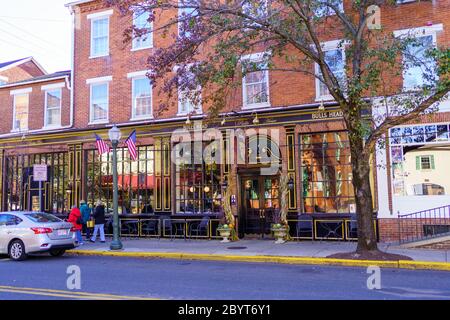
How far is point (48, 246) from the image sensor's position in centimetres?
1295

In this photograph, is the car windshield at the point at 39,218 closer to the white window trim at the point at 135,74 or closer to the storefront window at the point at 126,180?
the storefront window at the point at 126,180

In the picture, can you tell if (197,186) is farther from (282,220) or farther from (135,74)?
(135,74)

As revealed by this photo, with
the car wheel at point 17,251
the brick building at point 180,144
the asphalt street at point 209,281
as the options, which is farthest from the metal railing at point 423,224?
the car wheel at point 17,251

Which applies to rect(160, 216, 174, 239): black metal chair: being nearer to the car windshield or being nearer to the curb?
the curb

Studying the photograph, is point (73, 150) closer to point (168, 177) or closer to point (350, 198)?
point (168, 177)

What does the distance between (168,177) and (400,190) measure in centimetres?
894

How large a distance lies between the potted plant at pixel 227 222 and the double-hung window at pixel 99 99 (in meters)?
7.02

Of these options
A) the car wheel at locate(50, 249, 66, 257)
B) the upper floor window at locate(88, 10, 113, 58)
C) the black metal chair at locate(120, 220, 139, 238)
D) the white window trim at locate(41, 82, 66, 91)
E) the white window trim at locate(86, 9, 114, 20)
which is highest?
the white window trim at locate(86, 9, 114, 20)

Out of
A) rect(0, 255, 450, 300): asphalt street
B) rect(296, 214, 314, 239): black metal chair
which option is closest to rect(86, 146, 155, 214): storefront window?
rect(296, 214, 314, 239): black metal chair

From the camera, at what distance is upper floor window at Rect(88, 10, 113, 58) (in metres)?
20.4

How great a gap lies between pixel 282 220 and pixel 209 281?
6.92 meters

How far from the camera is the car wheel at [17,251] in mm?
13016

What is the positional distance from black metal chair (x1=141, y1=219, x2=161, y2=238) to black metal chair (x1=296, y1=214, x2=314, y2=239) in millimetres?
5872

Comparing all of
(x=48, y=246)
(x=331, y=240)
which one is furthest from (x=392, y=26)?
(x=48, y=246)
